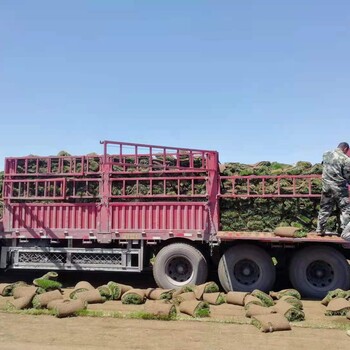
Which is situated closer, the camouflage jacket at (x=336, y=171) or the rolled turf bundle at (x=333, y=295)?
the rolled turf bundle at (x=333, y=295)

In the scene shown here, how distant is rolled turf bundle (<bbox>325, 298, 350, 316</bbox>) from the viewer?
6992 mm

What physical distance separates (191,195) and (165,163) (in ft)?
3.22

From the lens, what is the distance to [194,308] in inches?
273

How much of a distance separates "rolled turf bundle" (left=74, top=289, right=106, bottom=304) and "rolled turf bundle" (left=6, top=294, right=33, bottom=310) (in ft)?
2.68

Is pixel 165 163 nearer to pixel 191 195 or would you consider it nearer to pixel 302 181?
pixel 191 195

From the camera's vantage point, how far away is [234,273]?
894 centimetres

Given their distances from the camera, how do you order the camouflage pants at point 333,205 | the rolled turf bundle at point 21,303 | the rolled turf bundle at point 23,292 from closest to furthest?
the rolled turf bundle at point 21,303
the rolled turf bundle at point 23,292
the camouflage pants at point 333,205

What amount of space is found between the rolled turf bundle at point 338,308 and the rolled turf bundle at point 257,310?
1.09 m

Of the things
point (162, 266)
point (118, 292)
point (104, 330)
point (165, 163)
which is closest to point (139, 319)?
point (104, 330)

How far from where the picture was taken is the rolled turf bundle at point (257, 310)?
21.9 feet

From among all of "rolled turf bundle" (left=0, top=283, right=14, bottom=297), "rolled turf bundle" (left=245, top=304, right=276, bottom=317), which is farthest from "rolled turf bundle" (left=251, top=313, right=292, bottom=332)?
"rolled turf bundle" (left=0, top=283, right=14, bottom=297)

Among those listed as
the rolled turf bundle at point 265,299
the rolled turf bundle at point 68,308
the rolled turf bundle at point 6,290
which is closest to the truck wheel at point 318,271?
the rolled turf bundle at point 265,299

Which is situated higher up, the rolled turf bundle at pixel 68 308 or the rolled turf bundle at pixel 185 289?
the rolled turf bundle at pixel 185 289

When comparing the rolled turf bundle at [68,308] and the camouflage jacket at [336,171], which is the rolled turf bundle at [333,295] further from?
the rolled turf bundle at [68,308]
